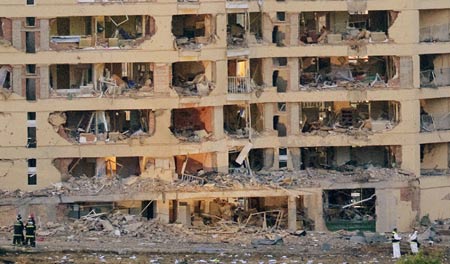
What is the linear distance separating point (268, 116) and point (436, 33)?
33.4 feet

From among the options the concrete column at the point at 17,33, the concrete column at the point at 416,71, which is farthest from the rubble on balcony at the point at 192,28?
the concrete column at the point at 416,71

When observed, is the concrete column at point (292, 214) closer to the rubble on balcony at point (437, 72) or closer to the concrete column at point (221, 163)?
the concrete column at point (221, 163)

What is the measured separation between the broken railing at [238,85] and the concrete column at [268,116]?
156 centimetres

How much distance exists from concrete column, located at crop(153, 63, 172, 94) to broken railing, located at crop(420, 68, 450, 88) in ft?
45.2

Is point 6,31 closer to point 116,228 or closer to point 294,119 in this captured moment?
point 116,228

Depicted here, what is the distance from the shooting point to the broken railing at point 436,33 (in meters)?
66.6

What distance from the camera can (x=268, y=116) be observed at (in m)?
64.3

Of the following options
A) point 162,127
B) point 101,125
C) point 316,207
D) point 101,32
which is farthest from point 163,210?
point 101,32

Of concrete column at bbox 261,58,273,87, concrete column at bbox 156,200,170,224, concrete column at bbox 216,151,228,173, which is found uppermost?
concrete column at bbox 261,58,273,87

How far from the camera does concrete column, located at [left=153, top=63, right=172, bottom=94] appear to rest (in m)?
62.1

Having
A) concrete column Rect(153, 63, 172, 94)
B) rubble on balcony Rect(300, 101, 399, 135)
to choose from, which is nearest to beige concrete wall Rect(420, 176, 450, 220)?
rubble on balcony Rect(300, 101, 399, 135)

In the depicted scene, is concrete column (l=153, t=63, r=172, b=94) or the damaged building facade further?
concrete column (l=153, t=63, r=172, b=94)

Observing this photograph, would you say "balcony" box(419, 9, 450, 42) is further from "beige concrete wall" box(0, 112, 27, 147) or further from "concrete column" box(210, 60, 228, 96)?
"beige concrete wall" box(0, 112, 27, 147)

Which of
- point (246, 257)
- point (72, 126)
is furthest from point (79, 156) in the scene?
point (246, 257)
